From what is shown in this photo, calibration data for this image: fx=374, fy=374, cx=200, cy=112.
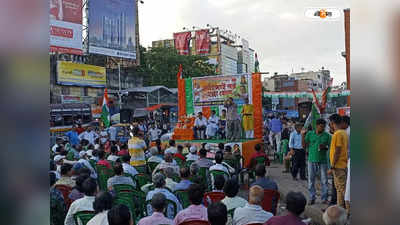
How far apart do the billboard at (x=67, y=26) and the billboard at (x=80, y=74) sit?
8.31 feet

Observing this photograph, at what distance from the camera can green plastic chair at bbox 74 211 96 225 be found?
374cm

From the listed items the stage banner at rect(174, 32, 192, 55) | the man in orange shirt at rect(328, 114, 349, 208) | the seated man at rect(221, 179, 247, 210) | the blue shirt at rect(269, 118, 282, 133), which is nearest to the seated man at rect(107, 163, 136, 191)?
the seated man at rect(221, 179, 247, 210)

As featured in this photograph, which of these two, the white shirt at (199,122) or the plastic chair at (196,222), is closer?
the plastic chair at (196,222)

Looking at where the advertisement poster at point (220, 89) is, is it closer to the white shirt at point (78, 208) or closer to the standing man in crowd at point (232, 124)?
the standing man in crowd at point (232, 124)

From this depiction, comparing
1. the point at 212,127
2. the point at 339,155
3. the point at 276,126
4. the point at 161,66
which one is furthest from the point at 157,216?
the point at 161,66

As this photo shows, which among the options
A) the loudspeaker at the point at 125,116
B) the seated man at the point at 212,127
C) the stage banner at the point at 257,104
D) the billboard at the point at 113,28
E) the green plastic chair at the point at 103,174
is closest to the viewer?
the green plastic chair at the point at 103,174

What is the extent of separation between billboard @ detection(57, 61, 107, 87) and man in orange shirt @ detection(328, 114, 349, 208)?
24.5 meters

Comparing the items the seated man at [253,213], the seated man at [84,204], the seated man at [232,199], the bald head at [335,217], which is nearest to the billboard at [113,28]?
the seated man at [84,204]

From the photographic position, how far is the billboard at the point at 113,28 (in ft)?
86.3
